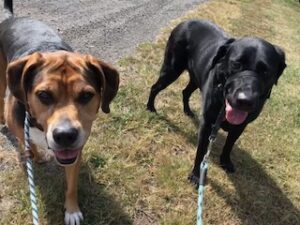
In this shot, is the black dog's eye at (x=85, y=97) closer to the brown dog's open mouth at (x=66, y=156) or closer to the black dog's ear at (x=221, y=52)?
the brown dog's open mouth at (x=66, y=156)

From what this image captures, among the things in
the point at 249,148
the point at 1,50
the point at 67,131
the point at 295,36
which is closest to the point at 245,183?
the point at 249,148

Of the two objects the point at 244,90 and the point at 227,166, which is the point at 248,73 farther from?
the point at 227,166

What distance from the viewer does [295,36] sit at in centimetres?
1464

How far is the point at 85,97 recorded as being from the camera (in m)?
3.24

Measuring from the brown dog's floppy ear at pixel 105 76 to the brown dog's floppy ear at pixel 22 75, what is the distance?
41cm

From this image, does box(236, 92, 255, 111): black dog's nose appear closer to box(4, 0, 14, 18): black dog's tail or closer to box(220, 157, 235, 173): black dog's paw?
box(220, 157, 235, 173): black dog's paw

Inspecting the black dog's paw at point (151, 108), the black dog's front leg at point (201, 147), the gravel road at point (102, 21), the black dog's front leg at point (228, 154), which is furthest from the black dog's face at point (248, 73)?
the gravel road at point (102, 21)

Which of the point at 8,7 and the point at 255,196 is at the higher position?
the point at 8,7

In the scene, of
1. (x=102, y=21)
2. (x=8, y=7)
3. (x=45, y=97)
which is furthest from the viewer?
(x=102, y=21)

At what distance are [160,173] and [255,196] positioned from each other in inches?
41.7

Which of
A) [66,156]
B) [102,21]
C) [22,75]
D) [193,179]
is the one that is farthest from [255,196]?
[102,21]

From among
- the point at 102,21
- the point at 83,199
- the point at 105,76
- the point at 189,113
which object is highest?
the point at 105,76

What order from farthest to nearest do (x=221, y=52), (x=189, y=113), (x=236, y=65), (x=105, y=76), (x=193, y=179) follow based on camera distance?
(x=189, y=113) < (x=193, y=179) < (x=221, y=52) < (x=236, y=65) < (x=105, y=76)

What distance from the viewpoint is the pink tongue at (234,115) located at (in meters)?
4.02
